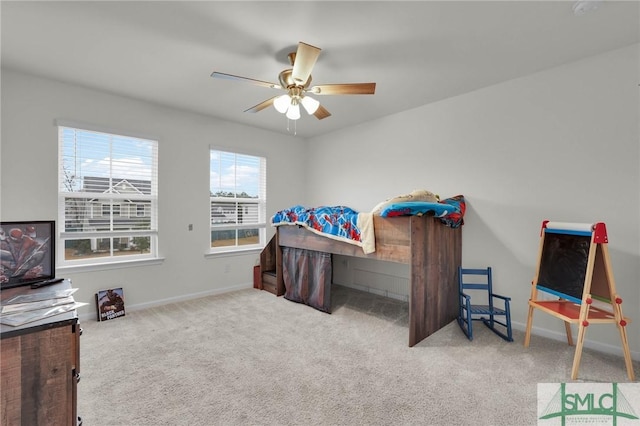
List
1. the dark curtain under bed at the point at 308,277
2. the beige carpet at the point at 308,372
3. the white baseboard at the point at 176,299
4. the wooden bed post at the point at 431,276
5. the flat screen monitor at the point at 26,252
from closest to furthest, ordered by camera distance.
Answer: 1. the flat screen monitor at the point at 26,252
2. the beige carpet at the point at 308,372
3. the wooden bed post at the point at 431,276
4. the white baseboard at the point at 176,299
5. the dark curtain under bed at the point at 308,277

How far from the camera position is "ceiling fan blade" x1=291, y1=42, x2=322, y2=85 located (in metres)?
1.94

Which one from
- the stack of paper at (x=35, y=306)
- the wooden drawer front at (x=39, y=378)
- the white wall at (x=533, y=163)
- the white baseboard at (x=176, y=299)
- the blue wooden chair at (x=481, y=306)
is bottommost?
the white baseboard at (x=176, y=299)

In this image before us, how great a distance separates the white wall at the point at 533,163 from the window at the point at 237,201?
216cm

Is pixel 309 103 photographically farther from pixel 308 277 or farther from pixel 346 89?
pixel 308 277

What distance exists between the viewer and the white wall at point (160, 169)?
9.39 ft

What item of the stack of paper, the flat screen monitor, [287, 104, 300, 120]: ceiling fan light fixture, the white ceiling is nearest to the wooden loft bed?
[287, 104, 300, 120]: ceiling fan light fixture

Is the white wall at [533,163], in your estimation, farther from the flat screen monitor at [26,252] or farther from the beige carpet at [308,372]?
the flat screen monitor at [26,252]

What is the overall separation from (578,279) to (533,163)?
1178mm

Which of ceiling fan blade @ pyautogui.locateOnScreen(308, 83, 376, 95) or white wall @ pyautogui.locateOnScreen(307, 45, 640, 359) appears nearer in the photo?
ceiling fan blade @ pyautogui.locateOnScreen(308, 83, 376, 95)

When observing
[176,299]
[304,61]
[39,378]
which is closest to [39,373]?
[39,378]

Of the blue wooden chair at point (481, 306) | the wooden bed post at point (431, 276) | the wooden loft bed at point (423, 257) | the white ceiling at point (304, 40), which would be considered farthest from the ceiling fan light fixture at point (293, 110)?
the blue wooden chair at point (481, 306)

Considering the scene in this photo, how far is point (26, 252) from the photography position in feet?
5.61

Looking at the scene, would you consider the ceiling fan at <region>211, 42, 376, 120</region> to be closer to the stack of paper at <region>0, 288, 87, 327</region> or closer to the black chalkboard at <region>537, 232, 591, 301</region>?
→ the stack of paper at <region>0, 288, 87, 327</region>

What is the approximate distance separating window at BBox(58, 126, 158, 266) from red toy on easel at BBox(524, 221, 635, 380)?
14.2 ft
